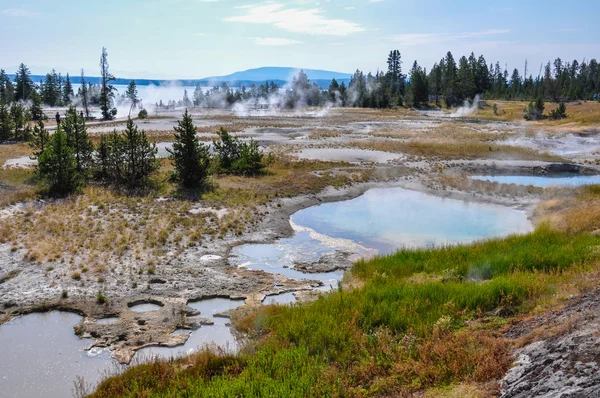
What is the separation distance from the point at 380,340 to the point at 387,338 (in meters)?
0.19

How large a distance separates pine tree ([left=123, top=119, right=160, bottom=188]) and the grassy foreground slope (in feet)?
76.6

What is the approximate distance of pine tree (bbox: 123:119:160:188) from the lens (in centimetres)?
3362

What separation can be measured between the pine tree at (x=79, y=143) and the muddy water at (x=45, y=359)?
21.2 m

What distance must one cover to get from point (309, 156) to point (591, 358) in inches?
1687

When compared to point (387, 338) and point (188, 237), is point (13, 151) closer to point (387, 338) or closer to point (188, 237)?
point (188, 237)

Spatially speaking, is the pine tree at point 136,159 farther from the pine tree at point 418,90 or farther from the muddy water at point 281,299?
the pine tree at point 418,90

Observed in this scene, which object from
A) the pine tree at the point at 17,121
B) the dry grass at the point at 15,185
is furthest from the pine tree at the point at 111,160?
the pine tree at the point at 17,121

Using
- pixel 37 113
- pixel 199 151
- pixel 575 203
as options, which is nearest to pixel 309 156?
pixel 199 151

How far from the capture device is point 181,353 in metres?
12.3

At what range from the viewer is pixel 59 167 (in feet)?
97.0

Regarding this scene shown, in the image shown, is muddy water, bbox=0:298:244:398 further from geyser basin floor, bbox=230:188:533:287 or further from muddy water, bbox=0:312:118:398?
geyser basin floor, bbox=230:188:533:287

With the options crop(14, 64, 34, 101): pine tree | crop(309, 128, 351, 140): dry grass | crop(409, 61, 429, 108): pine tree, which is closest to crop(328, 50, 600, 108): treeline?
crop(409, 61, 429, 108): pine tree

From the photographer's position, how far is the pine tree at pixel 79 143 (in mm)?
33406

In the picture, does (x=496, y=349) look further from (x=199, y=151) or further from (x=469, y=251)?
(x=199, y=151)
